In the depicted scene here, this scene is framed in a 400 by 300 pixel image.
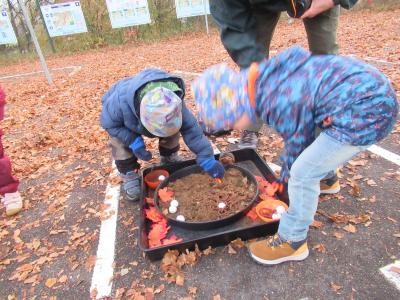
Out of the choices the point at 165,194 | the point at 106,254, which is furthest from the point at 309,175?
the point at 106,254

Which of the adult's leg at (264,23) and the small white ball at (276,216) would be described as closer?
the small white ball at (276,216)

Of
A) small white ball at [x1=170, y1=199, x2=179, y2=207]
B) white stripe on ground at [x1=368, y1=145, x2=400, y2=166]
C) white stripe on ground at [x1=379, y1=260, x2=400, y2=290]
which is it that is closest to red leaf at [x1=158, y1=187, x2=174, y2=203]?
small white ball at [x1=170, y1=199, x2=179, y2=207]

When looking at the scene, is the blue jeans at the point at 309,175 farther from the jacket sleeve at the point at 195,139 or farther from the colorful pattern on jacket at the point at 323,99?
the jacket sleeve at the point at 195,139

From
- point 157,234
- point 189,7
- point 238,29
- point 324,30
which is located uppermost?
point 189,7

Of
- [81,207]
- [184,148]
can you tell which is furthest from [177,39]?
[81,207]

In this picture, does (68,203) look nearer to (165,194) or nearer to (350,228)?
(165,194)

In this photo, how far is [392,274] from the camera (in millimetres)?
1582

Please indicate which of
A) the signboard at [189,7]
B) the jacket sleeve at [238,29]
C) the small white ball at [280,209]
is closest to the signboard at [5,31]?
the signboard at [189,7]

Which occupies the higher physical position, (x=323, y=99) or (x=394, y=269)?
(x=323, y=99)

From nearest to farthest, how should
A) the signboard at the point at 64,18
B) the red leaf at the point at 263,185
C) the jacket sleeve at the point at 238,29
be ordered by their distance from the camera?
the jacket sleeve at the point at 238,29 < the red leaf at the point at 263,185 < the signboard at the point at 64,18

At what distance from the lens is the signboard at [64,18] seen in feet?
45.3

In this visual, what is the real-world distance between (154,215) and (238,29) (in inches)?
68.4

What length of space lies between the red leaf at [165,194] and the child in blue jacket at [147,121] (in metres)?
0.32

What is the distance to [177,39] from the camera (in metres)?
14.4
